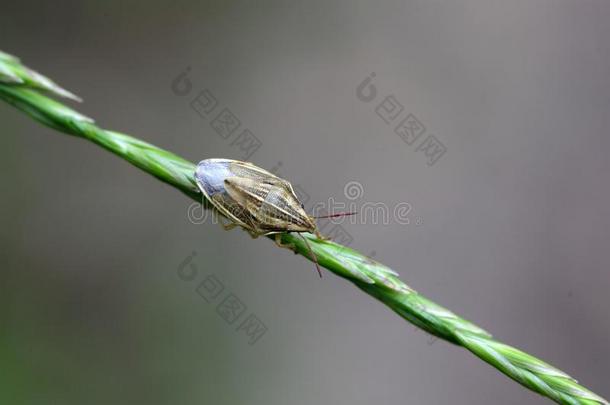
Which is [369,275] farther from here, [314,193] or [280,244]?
[314,193]

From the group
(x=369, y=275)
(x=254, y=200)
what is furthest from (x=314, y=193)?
(x=369, y=275)

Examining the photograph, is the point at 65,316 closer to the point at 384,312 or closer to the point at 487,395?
the point at 384,312

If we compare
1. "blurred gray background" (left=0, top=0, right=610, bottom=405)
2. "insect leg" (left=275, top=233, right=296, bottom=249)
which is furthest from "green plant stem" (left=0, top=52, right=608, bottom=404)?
"blurred gray background" (left=0, top=0, right=610, bottom=405)

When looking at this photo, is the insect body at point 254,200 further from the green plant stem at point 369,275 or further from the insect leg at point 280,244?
the green plant stem at point 369,275

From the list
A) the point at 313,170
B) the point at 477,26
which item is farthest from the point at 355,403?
the point at 477,26

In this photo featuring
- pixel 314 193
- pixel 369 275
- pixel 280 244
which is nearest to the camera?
pixel 369 275

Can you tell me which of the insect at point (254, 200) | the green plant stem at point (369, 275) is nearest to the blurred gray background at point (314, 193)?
the insect at point (254, 200)
